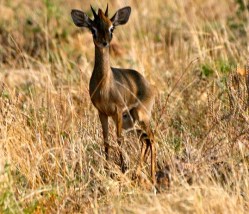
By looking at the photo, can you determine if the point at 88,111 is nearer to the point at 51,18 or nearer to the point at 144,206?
the point at 144,206

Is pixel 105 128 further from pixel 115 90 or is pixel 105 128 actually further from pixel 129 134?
pixel 129 134

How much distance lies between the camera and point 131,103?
20.3 ft

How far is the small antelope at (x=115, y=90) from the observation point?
19.1 ft

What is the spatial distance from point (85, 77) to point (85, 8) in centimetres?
432

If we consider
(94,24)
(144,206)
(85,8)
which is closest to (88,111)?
(94,24)

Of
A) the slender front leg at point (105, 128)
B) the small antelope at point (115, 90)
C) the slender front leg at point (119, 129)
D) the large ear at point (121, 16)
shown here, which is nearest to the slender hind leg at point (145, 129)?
the small antelope at point (115, 90)

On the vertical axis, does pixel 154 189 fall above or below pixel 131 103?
below

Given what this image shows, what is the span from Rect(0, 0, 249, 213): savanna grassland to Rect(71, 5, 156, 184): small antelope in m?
0.15

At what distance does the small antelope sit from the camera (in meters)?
5.83

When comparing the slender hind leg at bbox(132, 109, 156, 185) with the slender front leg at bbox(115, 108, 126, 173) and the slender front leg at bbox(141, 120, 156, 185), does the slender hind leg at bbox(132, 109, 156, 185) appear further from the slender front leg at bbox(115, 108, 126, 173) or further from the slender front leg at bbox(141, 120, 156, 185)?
the slender front leg at bbox(115, 108, 126, 173)

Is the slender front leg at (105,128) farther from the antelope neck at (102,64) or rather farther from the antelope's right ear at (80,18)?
the antelope's right ear at (80,18)

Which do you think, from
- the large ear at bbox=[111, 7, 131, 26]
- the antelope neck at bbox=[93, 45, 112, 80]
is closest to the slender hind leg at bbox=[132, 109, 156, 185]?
the antelope neck at bbox=[93, 45, 112, 80]

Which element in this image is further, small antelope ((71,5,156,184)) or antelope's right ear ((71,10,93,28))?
antelope's right ear ((71,10,93,28))

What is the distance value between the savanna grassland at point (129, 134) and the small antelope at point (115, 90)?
15cm
